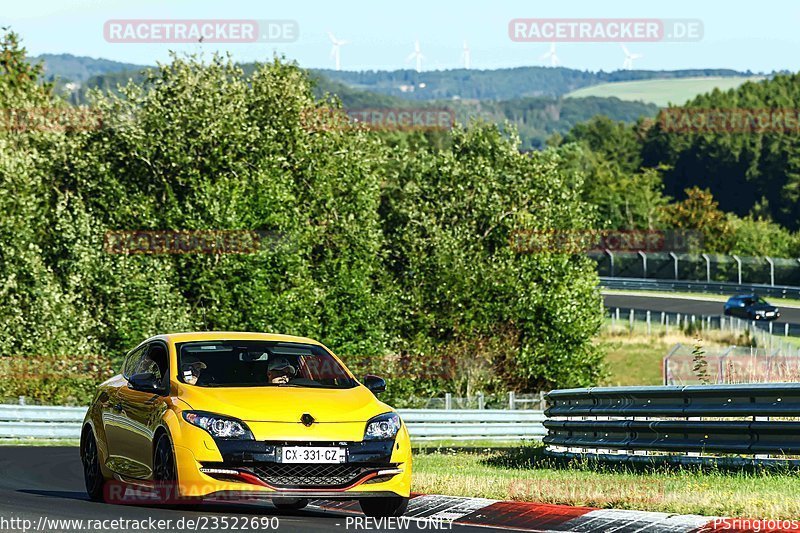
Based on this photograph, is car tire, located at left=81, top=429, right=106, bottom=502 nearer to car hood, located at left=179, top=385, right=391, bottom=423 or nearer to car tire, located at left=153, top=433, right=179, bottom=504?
car tire, located at left=153, top=433, right=179, bottom=504

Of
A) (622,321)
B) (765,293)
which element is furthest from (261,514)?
(765,293)

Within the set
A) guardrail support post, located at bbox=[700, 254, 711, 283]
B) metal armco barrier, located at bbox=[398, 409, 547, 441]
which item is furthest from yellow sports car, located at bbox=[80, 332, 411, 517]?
guardrail support post, located at bbox=[700, 254, 711, 283]

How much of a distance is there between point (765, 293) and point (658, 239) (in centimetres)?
3303

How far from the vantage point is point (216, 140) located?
50719 millimetres

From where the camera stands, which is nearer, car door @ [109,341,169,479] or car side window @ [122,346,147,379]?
car door @ [109,341,169,479]

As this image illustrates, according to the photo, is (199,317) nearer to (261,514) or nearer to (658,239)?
(261,514)

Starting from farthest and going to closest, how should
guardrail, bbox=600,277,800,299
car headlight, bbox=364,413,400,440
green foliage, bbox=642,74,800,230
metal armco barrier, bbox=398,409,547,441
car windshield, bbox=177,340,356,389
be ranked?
1. green foliage, bbox=642,74,800,230
2. guardrail, bbox=600,277,800,299
3. metal armco barrier, bbox=398,409,547,441
4. car windshield, bbox=177,340,356,389
5. car headlight, bbox=364,413,400,440

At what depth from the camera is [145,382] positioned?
11492mm

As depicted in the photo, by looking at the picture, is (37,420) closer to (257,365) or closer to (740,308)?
(257,365)

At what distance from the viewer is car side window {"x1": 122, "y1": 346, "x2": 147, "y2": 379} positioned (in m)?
12.8

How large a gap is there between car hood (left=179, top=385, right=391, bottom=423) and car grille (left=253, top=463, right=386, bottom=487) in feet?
1.19

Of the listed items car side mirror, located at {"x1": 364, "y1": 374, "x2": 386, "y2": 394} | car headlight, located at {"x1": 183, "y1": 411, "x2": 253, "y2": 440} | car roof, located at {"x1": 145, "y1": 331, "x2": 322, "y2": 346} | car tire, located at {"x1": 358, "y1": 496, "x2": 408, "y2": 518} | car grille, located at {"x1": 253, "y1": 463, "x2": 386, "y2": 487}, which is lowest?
car tire, located at {"x1": 358, "y1": 496, "x2": 408, "y2": 518}

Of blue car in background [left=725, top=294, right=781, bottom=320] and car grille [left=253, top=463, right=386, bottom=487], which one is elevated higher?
car grille [left=253, top=463, right=386, bottom=487]

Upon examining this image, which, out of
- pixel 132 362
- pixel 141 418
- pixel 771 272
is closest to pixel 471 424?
pixel 132 362
